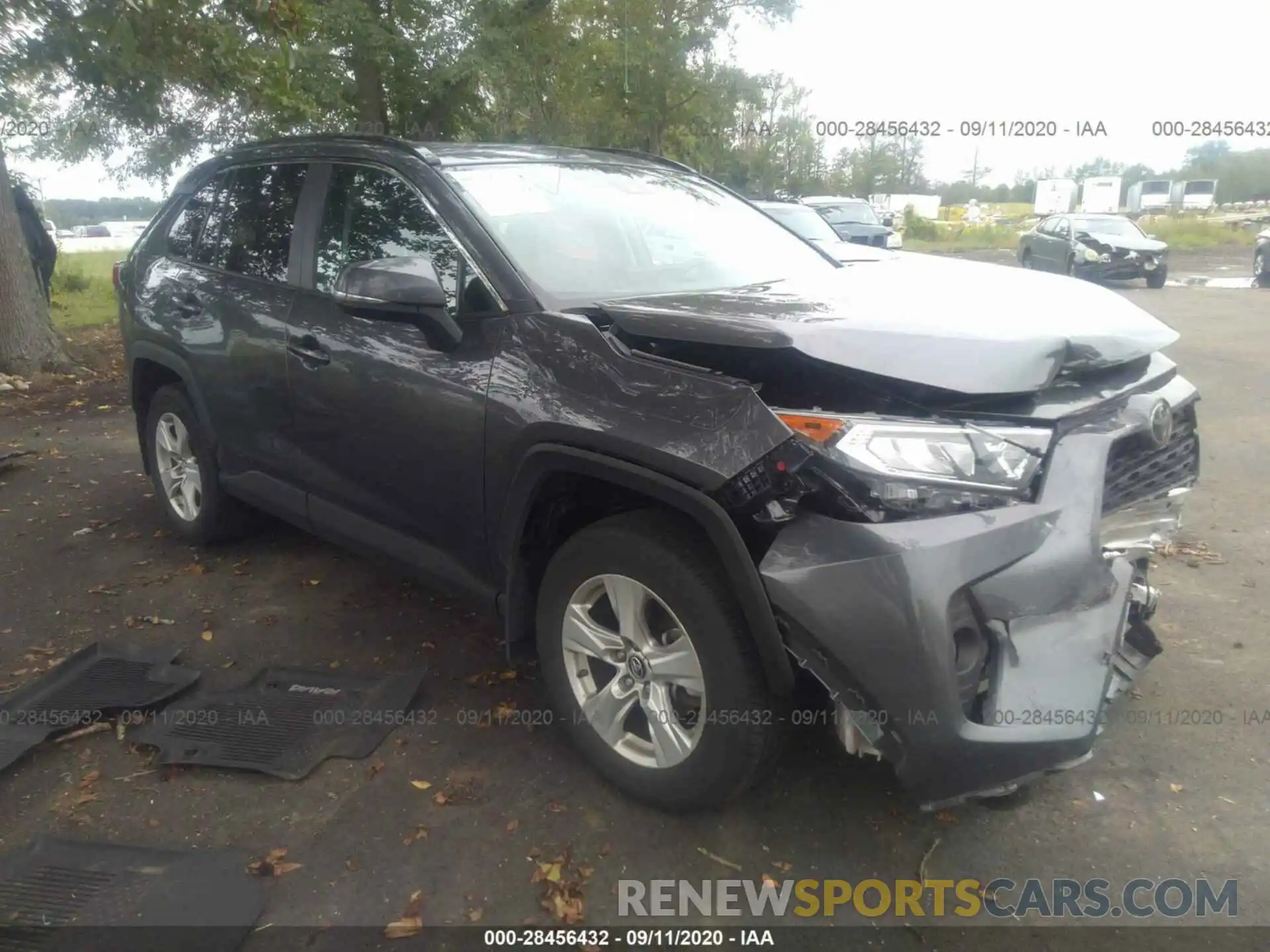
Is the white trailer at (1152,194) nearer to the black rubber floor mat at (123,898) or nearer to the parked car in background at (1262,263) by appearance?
the parked car in background at (1262,263)

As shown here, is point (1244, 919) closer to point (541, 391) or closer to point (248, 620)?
point (541, 391)

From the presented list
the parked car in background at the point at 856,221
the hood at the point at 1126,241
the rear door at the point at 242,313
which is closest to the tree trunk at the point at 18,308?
the rear door at the point at 242,313

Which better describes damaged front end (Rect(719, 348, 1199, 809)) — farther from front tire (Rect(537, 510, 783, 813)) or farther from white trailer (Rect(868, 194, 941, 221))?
white trailer (Rect(868, 194, 941, 221))

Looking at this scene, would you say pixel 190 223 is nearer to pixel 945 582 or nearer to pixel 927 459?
pixel 927 459

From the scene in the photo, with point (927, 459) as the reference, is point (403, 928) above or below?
below

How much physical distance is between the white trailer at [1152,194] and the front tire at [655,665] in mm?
42387

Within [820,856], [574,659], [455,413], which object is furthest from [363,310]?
[820,856]

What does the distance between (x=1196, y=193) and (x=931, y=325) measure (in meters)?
40.7

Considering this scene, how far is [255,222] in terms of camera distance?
412 cm

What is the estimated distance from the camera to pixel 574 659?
2852 mm

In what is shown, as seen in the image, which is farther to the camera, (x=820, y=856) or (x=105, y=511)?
(x=105, y=511)

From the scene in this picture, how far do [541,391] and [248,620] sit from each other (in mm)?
2162

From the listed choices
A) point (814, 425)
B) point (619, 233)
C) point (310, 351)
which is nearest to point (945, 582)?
point (814, 425)

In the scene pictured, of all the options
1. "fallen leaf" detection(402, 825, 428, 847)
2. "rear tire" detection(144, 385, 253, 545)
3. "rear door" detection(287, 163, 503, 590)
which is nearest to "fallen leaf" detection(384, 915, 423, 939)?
"fallen leaf" detection(402, 825, 428, 847)
